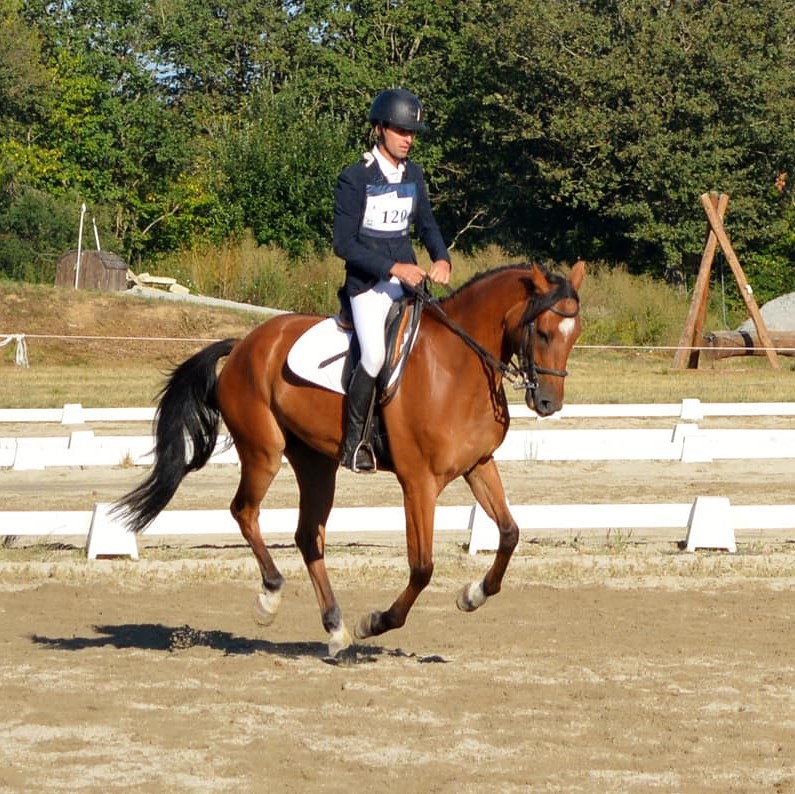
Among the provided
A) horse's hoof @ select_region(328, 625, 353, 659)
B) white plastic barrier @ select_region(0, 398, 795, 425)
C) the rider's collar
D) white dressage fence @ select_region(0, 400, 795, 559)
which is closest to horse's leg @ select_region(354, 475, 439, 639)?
horse's hoof @ select_region(328, 625, 353, 659)

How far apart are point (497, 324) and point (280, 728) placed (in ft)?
7.25

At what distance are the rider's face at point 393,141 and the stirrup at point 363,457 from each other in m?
1.38

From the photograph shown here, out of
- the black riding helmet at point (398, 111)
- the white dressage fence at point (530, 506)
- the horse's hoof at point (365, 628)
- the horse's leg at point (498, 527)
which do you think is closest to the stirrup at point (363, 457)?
the horse's leg at point (498, 527)

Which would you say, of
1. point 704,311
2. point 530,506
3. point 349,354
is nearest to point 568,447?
point 530,506

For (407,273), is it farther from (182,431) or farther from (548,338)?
(182,431)

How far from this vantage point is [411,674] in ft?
22.2

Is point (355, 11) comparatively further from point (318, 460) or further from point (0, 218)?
point (318, 460)

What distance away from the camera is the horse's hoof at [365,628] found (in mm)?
7055

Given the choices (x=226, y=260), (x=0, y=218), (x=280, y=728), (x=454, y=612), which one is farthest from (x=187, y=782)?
(x=0, y=218)

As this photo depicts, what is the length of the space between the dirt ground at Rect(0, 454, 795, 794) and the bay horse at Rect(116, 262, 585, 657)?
0.47m

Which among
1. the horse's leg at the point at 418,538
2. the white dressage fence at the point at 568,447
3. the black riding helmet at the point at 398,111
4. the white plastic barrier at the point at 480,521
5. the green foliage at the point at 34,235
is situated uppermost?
the black riding helmet at the point at 398,111

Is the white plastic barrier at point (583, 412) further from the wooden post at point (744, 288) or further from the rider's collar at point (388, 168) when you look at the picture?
the rider's collar at point (388, 168)

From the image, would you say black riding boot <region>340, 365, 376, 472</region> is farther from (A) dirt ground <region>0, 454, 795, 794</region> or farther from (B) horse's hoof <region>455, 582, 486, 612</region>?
(A) dirt ground <region>0, 454, 795, 794</region>

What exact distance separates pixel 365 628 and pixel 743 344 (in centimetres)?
2121
